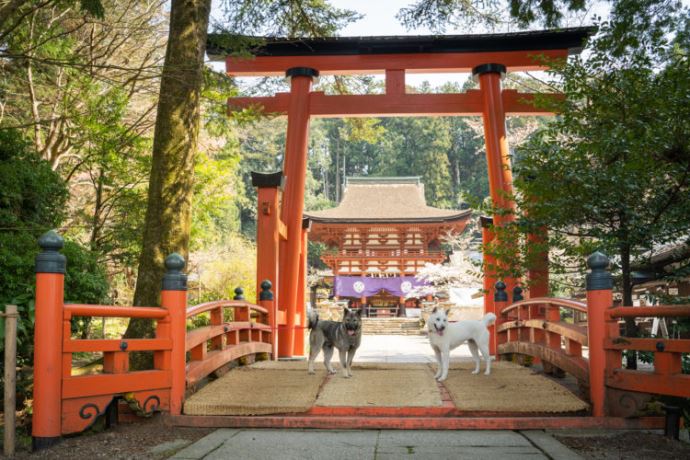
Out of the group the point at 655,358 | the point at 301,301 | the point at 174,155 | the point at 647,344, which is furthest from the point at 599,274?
the point at 301,301

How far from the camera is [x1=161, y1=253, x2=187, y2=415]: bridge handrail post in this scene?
4617 mm

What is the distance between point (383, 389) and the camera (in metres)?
5.21

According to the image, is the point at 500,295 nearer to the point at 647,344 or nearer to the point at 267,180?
the point at 267,180

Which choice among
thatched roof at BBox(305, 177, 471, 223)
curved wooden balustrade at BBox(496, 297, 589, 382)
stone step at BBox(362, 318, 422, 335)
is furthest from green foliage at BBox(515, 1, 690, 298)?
thatched roof at BBox(305, 177, 471, 223)

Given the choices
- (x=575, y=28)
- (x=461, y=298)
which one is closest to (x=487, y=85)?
(x=575, y=28)

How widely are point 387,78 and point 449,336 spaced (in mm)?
5946

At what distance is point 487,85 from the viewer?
10.4 meters

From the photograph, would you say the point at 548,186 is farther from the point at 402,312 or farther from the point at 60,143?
the point at 402,312

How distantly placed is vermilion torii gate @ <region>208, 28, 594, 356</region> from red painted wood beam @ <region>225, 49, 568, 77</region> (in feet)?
0.05

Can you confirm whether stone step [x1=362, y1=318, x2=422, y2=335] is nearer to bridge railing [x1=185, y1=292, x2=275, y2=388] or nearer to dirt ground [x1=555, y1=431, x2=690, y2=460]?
bridge railing [x1=185, y1=292, x2=275, y2=388]

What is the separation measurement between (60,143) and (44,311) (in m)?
6.24

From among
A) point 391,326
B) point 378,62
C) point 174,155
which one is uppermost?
point 378,62

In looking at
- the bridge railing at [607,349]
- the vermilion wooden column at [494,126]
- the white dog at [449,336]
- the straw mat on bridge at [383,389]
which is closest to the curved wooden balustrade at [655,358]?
the bridge railing at [607,349]

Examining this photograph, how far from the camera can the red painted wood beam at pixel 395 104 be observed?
34.4 feet
